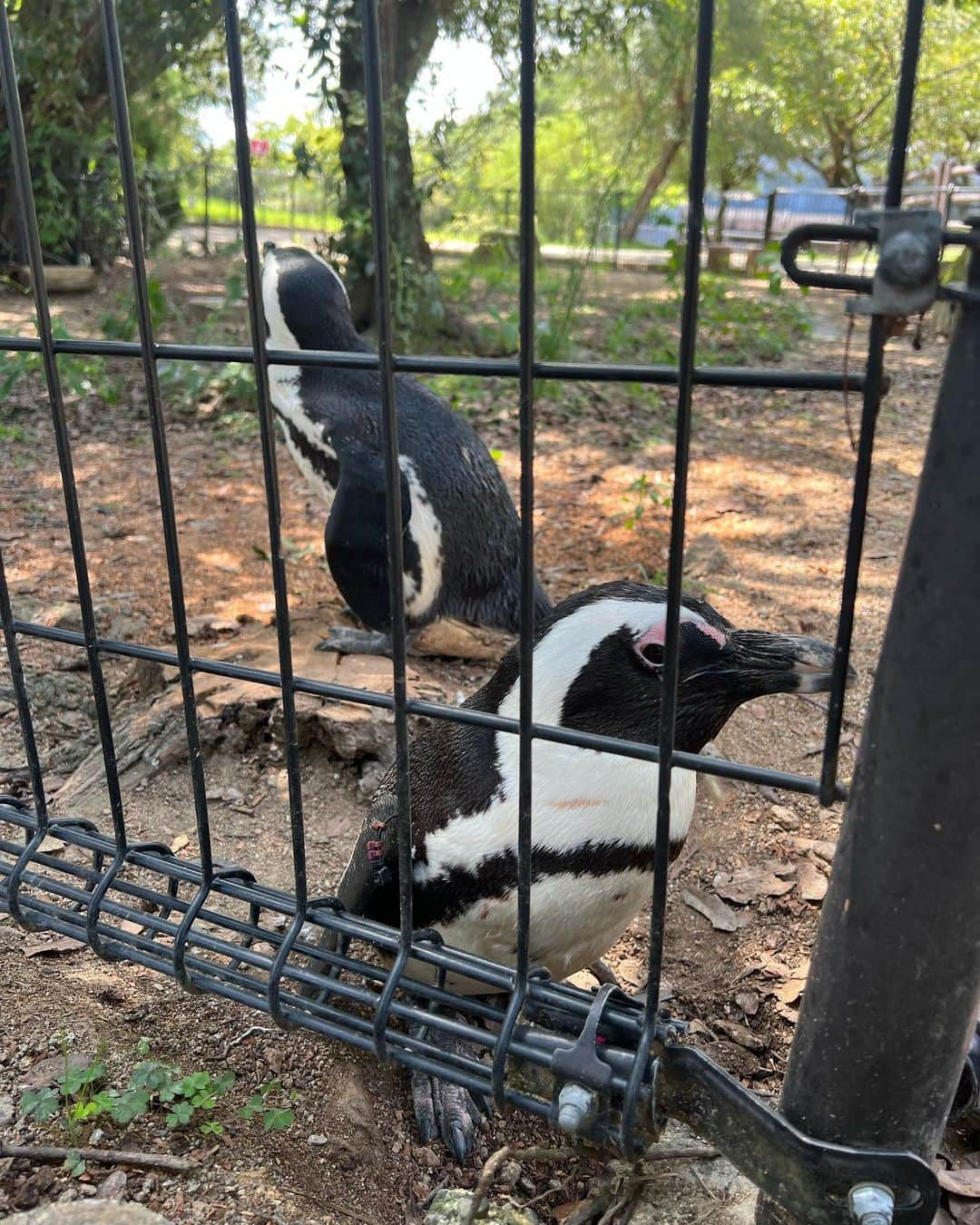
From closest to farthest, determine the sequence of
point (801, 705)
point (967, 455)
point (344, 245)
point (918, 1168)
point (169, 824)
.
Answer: point (967, 455) < point (918, 1168) < point (169, 824) < point (801, 705) < point (344, 245)

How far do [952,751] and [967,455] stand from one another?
11.7 inches

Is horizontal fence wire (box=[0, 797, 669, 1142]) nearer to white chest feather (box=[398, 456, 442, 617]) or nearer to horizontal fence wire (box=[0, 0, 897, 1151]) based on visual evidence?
horizontal fence wire (box=[0, 0, 897, 1151])

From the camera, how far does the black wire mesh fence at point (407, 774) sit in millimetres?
1107

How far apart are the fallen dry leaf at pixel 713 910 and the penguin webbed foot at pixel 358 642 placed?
1611 mm

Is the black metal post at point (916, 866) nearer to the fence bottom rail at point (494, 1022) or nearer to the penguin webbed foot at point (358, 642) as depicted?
the fence bottom rail at point (494, 1022)

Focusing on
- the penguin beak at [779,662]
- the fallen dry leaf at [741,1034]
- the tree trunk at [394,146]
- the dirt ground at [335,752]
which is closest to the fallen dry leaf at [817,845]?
the dirt ground at [335,752]

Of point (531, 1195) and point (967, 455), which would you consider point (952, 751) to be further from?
point (531, 1195)

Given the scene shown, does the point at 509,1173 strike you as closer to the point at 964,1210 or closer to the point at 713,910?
the point at 964,1210

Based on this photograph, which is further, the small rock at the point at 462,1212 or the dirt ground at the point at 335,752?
the dirt ground at the point at 335,752

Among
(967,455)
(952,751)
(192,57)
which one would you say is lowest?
(952,751)

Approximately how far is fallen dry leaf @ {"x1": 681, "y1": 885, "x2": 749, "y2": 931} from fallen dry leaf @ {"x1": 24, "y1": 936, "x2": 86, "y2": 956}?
1.44 metres

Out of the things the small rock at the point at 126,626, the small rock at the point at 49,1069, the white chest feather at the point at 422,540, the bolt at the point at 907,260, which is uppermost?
the bolt at the point at 907,260

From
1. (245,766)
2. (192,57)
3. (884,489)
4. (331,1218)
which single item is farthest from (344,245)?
(331,1218)

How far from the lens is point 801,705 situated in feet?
10.9
